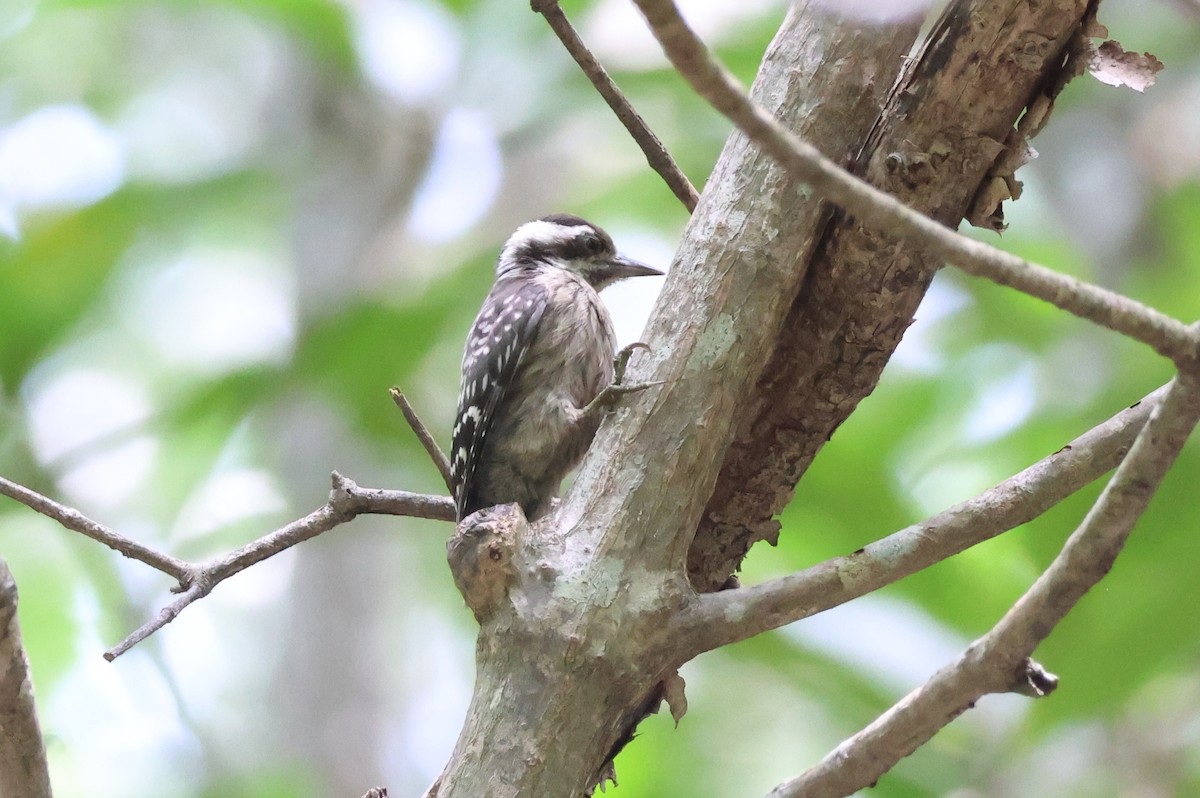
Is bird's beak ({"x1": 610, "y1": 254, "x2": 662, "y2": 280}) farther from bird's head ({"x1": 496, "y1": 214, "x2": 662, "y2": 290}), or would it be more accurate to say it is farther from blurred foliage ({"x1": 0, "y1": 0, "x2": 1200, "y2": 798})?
blurred foliage ({"x1": 0, "y1": 0, "x2": 1200, "y2": 798})

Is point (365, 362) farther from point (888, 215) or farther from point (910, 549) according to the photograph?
point (888, 215)

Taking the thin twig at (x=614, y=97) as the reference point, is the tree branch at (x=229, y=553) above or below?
below

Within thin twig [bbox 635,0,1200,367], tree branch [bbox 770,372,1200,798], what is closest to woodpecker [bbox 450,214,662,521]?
tree branch [bbox 770,372,1200,798]

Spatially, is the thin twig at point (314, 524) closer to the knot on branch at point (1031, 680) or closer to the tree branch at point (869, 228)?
the tree branch at point (869, 228)

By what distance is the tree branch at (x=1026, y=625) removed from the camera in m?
1.19

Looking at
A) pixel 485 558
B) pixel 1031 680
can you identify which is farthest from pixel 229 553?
pixel 1031 680

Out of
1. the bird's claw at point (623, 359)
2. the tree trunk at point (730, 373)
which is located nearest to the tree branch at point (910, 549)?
the tree trunk at point (730, 373)

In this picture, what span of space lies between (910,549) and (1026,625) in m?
0.21

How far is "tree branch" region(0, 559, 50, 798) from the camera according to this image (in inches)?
58.0

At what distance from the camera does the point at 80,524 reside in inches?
66.9

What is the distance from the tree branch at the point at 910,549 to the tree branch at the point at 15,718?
889 millimetres

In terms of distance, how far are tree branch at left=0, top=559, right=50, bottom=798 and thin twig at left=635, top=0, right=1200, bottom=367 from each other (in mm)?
1092

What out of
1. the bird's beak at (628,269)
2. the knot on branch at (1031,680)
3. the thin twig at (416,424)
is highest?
the bird's beak at (628,269)

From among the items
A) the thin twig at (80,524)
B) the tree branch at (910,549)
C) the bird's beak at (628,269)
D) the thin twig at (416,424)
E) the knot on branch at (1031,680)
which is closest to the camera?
the knot on branch at (1031,680)
